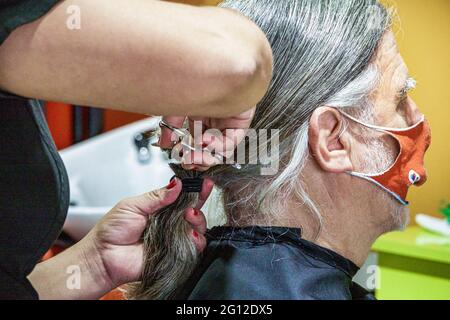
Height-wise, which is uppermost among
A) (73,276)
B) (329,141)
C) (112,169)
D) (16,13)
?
(16,13)

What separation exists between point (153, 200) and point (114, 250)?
0.42 feet

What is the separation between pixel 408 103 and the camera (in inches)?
52.7

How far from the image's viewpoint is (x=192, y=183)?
1.29 metres

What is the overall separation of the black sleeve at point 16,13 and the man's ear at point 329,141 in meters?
0.59

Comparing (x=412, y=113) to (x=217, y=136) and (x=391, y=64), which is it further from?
(x=217, y=136)

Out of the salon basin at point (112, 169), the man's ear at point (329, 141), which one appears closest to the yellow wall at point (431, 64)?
the man's ear at point (329, 141)

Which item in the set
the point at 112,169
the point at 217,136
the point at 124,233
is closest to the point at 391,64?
the point at 217,136

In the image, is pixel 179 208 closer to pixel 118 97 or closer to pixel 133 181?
pixel 118 97

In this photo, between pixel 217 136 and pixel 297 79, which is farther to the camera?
pixel 297 79

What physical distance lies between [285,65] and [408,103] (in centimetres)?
28

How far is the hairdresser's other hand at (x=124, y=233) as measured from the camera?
51.7 inches

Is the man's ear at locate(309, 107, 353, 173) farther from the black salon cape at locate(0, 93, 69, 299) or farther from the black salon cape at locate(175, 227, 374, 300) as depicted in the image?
the black salon cape at locate(0, 93, 69, 299)

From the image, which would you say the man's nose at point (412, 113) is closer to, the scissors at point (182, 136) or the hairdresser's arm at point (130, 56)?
the scissors at point (182, 136)
